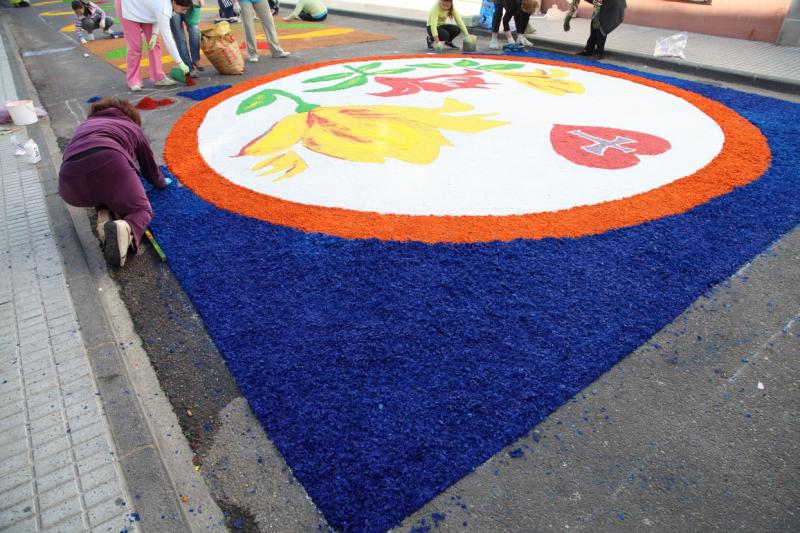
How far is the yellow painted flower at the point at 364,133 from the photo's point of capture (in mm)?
4801

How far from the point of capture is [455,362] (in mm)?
2529

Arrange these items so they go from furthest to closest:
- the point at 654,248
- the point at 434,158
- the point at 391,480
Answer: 1. the point at 434,158
2. the point at 654,248
3. the point at 391,480

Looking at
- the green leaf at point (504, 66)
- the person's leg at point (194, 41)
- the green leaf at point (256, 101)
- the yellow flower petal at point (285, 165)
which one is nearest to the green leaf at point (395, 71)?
the green leaf at point (504, 66)

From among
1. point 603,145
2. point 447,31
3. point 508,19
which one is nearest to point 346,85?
point 447,31

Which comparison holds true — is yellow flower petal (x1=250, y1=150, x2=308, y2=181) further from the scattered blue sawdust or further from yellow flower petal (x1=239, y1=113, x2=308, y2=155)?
the scattered blue sawdust

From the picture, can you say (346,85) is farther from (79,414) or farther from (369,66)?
(79,414)

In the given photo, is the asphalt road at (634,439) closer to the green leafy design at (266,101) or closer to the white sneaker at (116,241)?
the white sneaker at (116,241)

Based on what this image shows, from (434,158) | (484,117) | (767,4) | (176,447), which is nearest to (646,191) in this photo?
(434,158)

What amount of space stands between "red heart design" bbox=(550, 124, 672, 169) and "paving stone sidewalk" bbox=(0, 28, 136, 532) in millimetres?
4099

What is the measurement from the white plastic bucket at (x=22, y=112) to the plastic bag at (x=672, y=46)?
→ 8802mm

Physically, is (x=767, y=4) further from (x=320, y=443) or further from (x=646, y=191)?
(x=320, y=443)

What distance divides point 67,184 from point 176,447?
7.67 ft

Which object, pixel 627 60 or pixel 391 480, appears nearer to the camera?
pixel 391 480

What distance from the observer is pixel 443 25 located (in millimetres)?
9367
